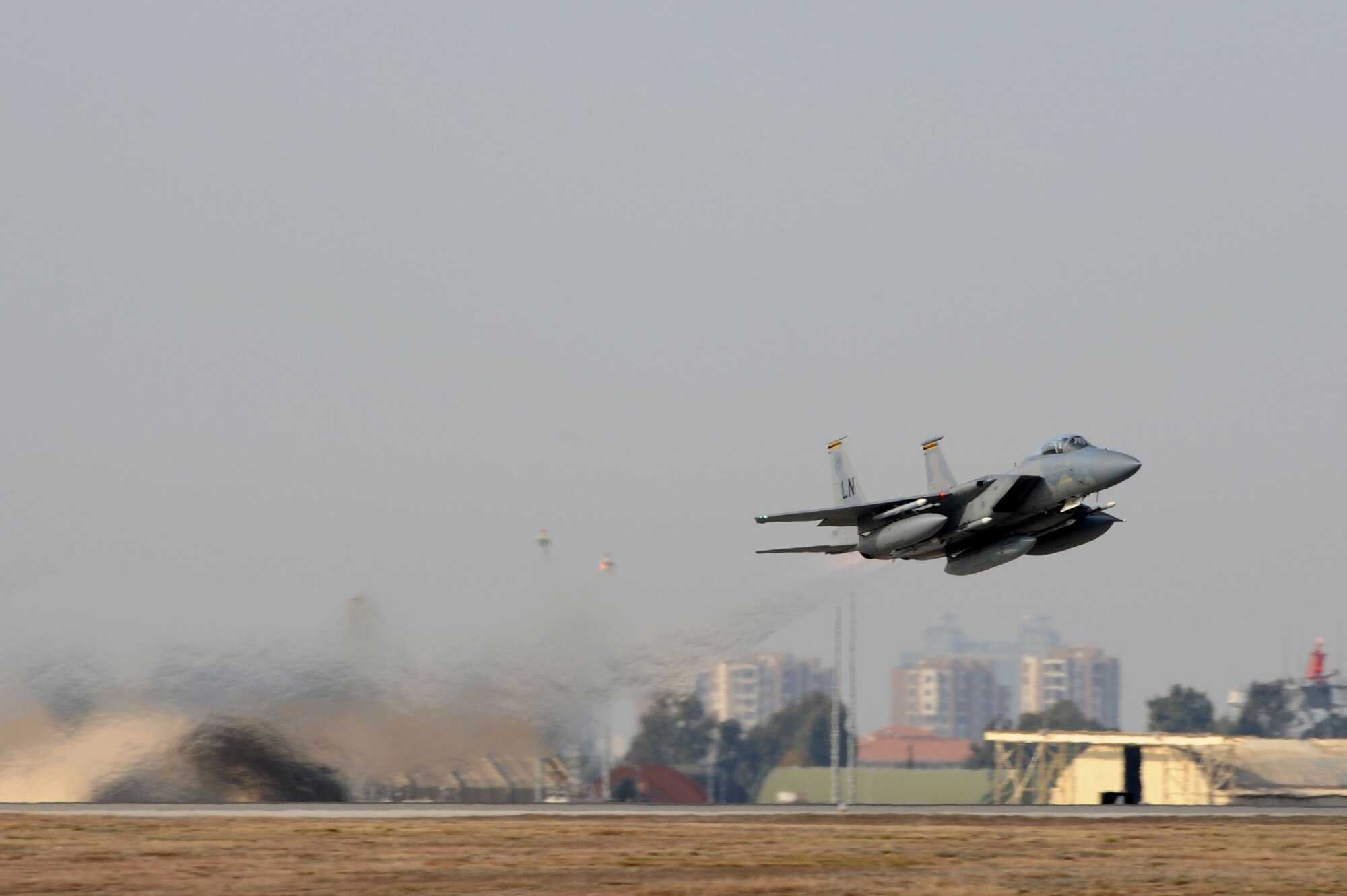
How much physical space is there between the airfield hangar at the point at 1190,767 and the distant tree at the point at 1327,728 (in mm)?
53058

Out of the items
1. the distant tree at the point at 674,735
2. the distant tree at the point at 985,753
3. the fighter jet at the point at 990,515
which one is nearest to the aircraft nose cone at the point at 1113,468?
the fighter jet at the point at 990,515

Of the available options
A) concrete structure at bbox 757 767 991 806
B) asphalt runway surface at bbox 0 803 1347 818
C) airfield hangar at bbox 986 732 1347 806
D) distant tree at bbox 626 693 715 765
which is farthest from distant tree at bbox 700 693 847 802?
asphalt runway surface at bbox 0 803 1347 818

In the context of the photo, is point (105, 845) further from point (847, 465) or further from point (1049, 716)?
point (1049, 716)

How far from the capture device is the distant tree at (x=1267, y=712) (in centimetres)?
16375

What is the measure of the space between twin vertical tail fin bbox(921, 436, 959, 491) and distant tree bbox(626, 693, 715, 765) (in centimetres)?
5830

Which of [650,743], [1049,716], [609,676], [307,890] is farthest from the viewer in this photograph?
[1049,716]

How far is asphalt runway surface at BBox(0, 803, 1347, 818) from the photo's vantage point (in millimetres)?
41688

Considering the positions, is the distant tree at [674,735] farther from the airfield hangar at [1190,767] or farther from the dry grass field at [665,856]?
the dry grass field at [665,856]

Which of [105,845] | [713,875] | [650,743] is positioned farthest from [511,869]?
[650,743]

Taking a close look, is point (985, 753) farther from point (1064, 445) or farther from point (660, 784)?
point (1064, 445)

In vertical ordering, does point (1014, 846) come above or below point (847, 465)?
below

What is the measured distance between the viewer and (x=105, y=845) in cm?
3228

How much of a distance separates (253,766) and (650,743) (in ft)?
210

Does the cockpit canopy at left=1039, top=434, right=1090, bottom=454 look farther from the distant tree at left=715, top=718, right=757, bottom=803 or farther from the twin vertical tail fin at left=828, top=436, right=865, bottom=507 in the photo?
the distant tree at left=715, top=718, right=757, bottom=803
